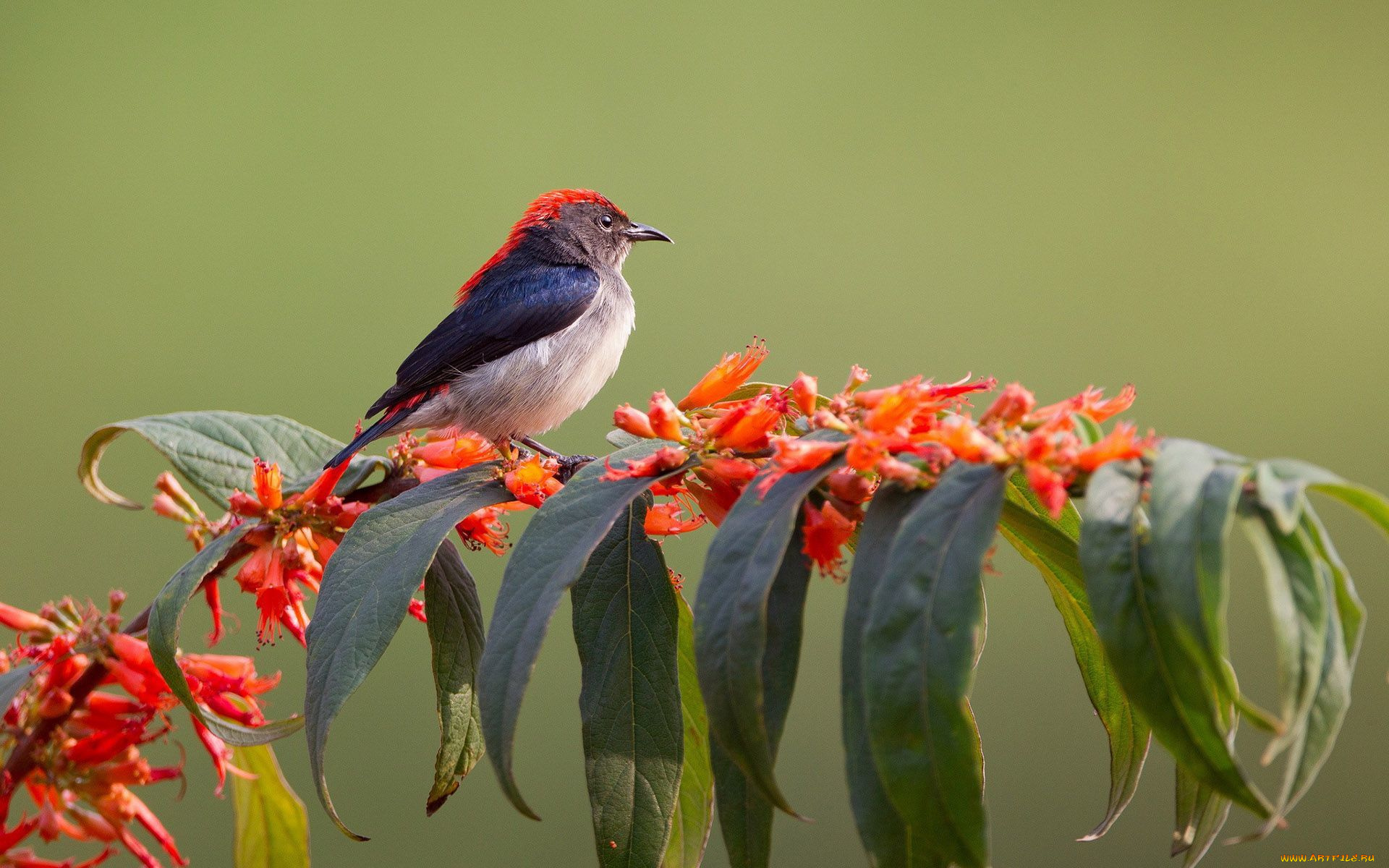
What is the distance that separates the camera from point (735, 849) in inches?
38.7

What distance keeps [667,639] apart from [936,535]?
41 cm

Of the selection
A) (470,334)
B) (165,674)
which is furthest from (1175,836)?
(470,334)

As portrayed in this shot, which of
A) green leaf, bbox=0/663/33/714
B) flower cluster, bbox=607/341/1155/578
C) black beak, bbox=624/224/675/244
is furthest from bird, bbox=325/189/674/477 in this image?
flower cluster, bbox=607/341/1155/578

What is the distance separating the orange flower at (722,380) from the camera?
5.27ft

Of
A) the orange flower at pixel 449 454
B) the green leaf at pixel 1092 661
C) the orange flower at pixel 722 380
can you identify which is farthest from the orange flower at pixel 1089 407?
the orange flower at pixel 449 454

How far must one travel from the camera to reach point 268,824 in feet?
5.69

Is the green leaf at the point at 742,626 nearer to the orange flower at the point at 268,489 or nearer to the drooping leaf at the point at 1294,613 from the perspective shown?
the drooping leaf at the point at 1294,613

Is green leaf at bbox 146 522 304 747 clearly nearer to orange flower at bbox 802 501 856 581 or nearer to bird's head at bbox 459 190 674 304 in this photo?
orange flower at bbox 802 501 856 581

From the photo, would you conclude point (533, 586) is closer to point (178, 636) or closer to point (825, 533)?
point (825, 533)

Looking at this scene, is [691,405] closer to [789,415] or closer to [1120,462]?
[789,415]

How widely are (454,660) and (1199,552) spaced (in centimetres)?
97

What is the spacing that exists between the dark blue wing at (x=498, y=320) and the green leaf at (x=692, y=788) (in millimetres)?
1942

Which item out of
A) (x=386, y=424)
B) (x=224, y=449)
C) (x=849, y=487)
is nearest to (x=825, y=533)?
(x=849, y=487)

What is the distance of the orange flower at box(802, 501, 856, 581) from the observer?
3.66ft
